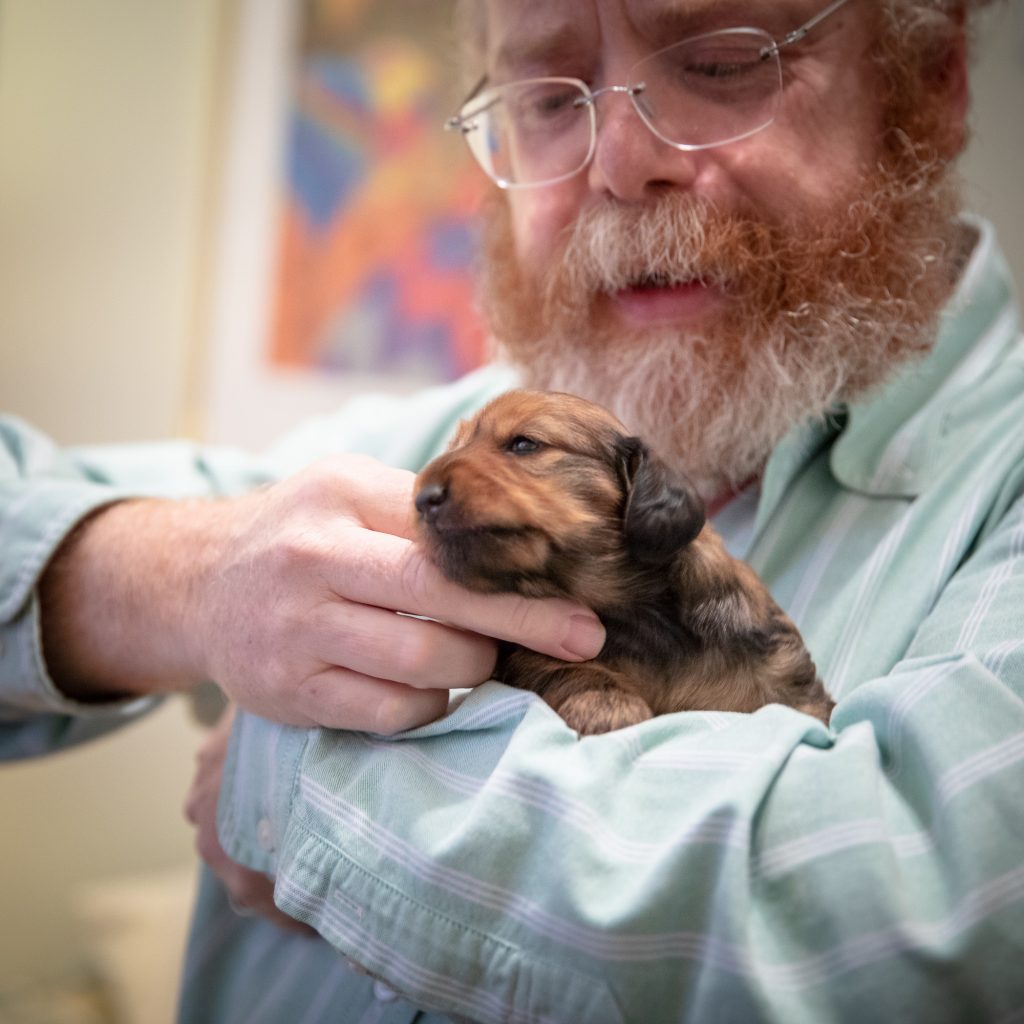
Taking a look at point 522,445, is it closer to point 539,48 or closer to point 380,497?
point 380,497

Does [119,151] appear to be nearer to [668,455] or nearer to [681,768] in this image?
[668,455]

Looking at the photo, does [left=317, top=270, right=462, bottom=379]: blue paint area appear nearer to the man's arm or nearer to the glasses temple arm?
the man's arm

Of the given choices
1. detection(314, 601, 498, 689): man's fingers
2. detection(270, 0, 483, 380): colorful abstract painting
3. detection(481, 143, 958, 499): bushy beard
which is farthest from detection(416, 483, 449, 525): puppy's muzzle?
detection(270, 0, 483, 380): colorful abstract painting

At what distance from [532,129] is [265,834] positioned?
1143mm

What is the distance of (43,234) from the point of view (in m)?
2.87

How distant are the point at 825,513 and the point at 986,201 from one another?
216 centimetres

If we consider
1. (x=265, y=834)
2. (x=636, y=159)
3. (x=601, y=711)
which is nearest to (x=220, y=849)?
(x=265, y=834)

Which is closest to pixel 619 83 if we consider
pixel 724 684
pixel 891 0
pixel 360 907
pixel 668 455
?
pixel 891 0

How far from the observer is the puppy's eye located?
1.06 m

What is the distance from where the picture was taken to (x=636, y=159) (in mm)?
1331

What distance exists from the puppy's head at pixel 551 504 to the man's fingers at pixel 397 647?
0.07 metres

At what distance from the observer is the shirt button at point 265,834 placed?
3.48 feet

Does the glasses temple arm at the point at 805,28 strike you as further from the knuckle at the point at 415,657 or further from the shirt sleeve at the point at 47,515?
the shirt sleeve at the point at 47,515

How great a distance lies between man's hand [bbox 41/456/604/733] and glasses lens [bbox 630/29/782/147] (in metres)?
0.67
